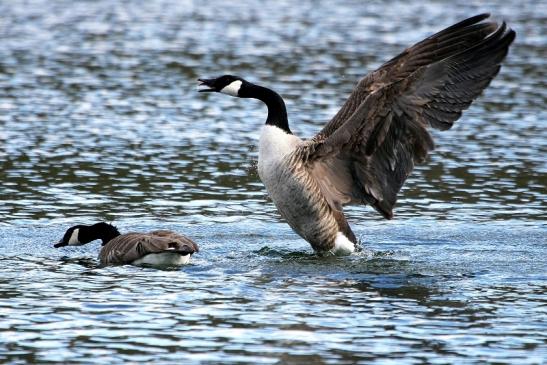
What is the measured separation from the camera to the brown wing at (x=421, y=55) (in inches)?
456

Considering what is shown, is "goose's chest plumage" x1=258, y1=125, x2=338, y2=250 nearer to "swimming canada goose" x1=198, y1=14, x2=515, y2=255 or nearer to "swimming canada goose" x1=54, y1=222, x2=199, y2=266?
"swimming canada goose" x1=198, y1=14, x2=515, y2=255

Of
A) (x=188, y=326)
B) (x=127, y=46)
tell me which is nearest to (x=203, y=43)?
(x=127, y=46)

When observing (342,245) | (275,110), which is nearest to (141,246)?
(275,110)

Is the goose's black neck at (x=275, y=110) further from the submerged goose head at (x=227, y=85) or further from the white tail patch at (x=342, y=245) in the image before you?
the white tail patch at (x=342, y=245)

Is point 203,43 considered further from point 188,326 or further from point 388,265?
point 188,326

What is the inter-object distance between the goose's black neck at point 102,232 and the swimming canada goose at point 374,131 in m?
1.56

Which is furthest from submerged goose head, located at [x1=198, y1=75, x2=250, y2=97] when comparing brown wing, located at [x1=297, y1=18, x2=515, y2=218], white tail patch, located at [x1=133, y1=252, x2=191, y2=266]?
white tail patch, located at [x1=133, y1=252, x2=191, y2=266]

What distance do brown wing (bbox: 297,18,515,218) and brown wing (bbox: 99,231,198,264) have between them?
1.59 meters

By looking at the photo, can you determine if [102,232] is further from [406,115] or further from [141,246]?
[406,115]

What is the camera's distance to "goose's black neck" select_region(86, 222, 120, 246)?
12156mm

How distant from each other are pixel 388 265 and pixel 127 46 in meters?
17.5

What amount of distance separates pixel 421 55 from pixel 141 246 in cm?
324

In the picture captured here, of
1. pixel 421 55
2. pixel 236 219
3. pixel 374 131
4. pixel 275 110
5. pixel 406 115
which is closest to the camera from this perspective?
pixel 406 115

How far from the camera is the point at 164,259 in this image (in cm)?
1140
